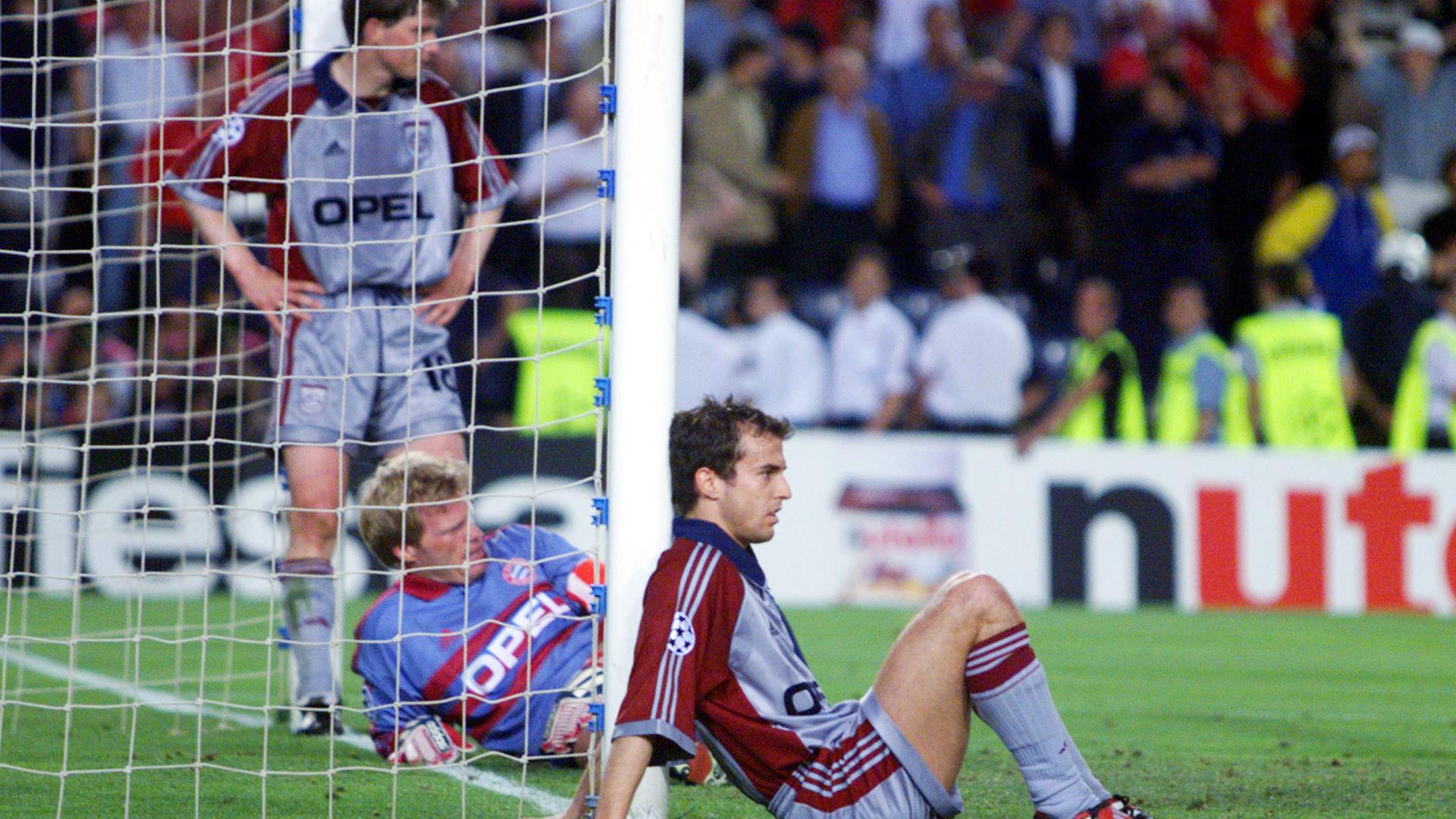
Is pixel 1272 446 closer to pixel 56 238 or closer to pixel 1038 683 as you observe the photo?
pixel 56 238

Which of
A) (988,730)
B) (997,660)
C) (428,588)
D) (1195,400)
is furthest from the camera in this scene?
(1195,400)

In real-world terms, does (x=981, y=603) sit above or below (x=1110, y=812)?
above

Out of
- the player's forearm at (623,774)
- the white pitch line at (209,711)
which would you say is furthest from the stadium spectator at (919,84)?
the player's forearm at (623,774)

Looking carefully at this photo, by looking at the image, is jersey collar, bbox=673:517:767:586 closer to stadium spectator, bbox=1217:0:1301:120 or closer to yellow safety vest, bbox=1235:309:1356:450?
yellow safety vest, bbox=1235:309:1356:450

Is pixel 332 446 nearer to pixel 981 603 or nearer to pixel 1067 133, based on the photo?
pixel 981 603

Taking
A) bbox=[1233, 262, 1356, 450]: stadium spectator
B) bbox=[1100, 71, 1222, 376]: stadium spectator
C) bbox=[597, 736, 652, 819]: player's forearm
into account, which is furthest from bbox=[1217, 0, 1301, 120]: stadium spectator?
bbox=[597, 736, 652, 819]: player's forearm

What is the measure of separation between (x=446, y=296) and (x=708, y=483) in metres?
2.18

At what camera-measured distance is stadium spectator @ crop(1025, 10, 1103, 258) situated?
1230 cm

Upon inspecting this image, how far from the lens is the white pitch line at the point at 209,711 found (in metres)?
4.45

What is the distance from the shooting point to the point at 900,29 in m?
12.9

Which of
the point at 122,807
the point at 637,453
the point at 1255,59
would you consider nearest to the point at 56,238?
the point at 122,807

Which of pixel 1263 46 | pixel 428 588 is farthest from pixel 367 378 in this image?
pixel 1263 46

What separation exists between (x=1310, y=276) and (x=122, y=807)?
9658 mm

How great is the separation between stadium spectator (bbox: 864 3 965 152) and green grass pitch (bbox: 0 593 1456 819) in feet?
13.3
